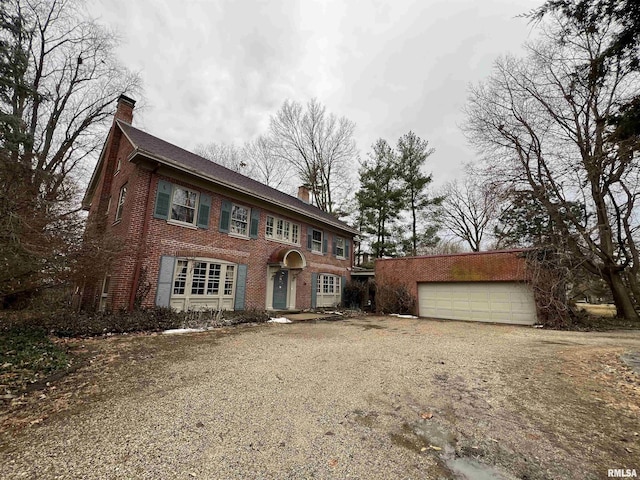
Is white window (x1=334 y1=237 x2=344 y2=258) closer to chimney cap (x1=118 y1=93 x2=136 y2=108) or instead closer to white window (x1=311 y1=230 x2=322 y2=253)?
white window (x1=311 y1=230 x2=322 y2=253)

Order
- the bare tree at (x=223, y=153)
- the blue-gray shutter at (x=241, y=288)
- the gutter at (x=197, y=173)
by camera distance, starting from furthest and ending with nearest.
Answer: the bare tree at (x=223, y=153) < the blue-gray shutter at (x=241, y=288) < the gutter at (x=197, y=173)

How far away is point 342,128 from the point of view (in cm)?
2470

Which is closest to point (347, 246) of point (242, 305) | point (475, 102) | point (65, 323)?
point (242, 305)

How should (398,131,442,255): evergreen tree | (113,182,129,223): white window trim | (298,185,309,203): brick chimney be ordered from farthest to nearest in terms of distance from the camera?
1. (398,131,442,255): evergreen tree
2. (298,185,309,203): brick chimney
3. (113,182,129,223): white window trim

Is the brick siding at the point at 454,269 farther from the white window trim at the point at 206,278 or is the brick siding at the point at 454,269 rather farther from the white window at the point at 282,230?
the white window trim at the point at 206,278

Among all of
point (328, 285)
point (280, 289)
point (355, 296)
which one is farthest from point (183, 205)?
point (355, 296)

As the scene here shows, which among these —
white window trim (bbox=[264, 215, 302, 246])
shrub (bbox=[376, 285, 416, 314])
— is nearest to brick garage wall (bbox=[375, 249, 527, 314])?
shrub (bbox=[376, 285, 416, 314])

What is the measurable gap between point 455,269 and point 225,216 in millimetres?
11257

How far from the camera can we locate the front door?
1367 cm

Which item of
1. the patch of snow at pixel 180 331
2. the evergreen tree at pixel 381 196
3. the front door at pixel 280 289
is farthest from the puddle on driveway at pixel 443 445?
the evergreen tree at pixel 381 196

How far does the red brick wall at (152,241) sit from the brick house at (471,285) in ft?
20.5

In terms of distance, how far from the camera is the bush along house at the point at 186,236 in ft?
30.4

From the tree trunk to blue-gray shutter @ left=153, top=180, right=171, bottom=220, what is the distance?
66.1ft

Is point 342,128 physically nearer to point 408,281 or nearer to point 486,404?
point 408,281
